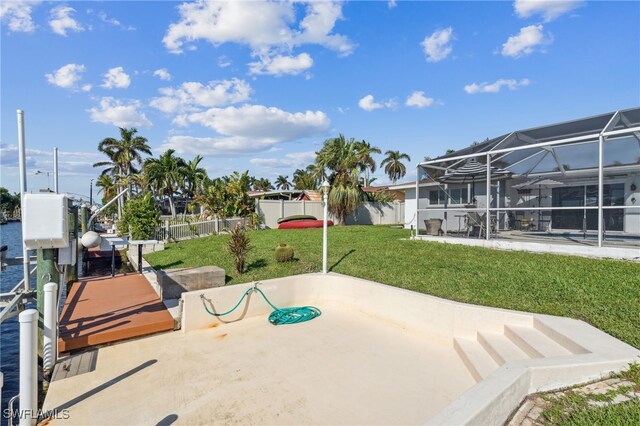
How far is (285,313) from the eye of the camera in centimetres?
644

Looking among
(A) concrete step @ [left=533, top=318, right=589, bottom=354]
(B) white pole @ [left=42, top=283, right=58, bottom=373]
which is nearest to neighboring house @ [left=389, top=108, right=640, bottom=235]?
(A) concrete step @ [left=533, top=318, right=589, bottom=354]

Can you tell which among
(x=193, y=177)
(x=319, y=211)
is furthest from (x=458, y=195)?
(x=193, y=177)

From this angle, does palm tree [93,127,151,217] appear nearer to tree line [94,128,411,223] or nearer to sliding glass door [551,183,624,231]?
tree line [94,128,411,223]

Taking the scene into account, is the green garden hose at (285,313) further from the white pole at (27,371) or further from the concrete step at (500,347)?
the concrete step at (500,347)

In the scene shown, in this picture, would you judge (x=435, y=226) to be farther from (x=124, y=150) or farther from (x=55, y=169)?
(x=124, y=150)

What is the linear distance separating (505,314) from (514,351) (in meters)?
0.71

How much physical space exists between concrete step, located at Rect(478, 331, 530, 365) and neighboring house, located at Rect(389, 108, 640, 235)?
15.8 ft

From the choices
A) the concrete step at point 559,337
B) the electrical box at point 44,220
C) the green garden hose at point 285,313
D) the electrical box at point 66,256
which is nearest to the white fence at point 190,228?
the green garden hose at point 285,313

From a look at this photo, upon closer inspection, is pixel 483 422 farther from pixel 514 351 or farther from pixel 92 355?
pixel 92 355

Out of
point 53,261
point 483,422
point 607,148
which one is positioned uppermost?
point 607,148

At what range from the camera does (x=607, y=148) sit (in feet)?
28.0

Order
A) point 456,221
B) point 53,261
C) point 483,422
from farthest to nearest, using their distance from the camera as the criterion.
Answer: point 456,221 → point 53,261 → point 483,422

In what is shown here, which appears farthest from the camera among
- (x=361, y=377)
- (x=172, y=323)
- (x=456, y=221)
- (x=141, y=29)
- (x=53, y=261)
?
(x=456, y=221)

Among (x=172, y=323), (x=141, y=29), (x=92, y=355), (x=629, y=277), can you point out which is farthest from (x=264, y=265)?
(x=629, y=277)
